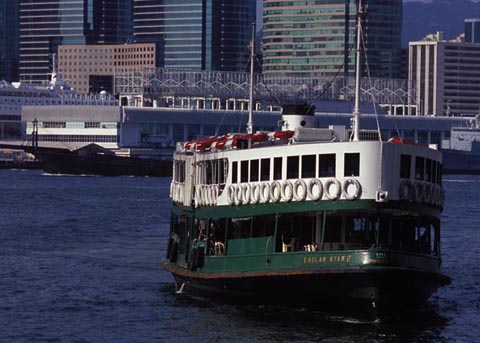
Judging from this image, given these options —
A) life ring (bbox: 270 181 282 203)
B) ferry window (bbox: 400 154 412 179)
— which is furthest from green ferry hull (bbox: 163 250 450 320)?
ferry window (bbox: 400 154 412 179)

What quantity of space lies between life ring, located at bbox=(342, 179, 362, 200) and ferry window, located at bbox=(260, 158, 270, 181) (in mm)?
3411

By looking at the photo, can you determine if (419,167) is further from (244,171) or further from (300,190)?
(244,171)

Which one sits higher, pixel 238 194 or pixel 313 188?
pixel 313 188

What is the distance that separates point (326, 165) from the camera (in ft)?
140

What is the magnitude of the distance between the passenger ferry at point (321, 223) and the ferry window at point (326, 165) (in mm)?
27

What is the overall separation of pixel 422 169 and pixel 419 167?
0.17 metres

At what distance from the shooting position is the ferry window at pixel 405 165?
42.2 meters

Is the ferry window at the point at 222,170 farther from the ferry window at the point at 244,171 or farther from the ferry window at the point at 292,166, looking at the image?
the ferry window at the point at 292,166

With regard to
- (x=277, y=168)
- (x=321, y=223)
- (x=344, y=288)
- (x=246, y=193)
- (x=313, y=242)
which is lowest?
(x=344, y=288)

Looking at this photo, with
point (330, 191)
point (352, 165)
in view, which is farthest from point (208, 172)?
point (352, 165)

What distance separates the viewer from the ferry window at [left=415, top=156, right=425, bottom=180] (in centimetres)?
4284

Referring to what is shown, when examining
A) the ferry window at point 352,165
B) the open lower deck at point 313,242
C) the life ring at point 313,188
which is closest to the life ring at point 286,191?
the open lower deck at point 313,242

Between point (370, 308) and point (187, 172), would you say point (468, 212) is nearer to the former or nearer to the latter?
point (187, 172)

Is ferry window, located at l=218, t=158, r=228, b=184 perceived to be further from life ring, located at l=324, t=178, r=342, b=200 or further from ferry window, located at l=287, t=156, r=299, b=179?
life ring, located at l=324, t=178, r=342, b=200
